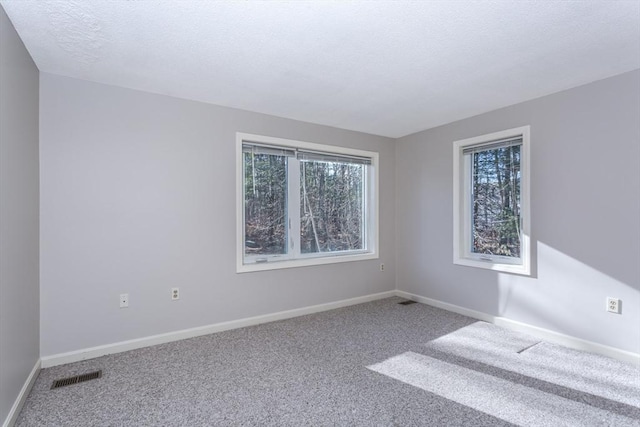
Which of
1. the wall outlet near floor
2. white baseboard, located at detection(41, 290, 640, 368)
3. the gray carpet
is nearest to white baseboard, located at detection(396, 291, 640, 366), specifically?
white baseboard, located at detection(41, 290, 640, 368)

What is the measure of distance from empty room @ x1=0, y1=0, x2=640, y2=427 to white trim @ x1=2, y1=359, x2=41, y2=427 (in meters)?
0.02

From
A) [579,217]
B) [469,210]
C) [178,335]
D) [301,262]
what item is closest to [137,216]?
[178,335]

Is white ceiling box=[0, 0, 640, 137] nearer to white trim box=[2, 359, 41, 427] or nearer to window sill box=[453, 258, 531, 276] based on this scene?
window sill box=[453, 258, 531, 276]

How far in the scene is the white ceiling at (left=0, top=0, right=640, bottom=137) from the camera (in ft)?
6.05

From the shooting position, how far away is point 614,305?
2.68 m

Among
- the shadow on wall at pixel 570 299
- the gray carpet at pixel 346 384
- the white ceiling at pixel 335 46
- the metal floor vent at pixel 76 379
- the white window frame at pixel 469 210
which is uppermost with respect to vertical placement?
the white ceiling at pixel 335 46

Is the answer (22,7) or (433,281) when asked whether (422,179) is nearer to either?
(433,281)

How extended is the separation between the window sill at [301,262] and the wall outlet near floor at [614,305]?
2433 millimetres

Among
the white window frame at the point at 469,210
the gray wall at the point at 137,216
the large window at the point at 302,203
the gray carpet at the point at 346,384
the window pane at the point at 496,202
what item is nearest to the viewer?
the gray carpet at the point at 346,384

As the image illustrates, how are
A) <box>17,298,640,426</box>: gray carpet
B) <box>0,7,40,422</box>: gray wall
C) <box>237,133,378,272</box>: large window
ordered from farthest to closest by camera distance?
<box>237,133,378,272</box>: large window, <box>17,298,640,426</box>: gray carpet, <box>0,7,40,422</box>: gray wall

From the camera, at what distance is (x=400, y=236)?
4.68 metres

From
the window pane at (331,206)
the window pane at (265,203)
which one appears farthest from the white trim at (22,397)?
the window pane at (331,206)

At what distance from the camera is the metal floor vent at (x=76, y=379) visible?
2.29 m

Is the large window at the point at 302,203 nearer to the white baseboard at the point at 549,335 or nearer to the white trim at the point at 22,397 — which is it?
the white baseboard at the point at 549,335
